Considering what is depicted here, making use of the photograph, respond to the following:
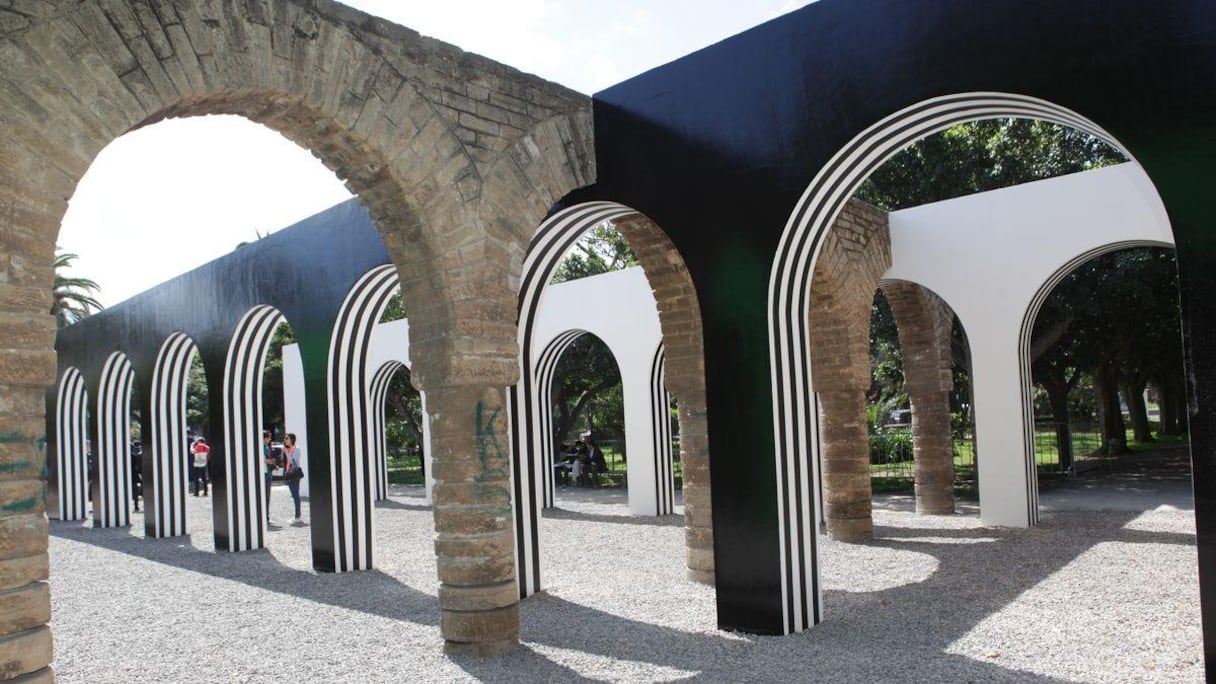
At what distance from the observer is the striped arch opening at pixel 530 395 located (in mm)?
6824

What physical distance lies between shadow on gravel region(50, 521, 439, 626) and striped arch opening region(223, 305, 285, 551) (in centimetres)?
30

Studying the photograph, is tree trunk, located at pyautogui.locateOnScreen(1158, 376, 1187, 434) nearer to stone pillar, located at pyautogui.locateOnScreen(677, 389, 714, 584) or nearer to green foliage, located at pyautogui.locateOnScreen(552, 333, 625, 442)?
green foliage, located at pyautogui.locateOnScreen(552, 333, 625, 442)

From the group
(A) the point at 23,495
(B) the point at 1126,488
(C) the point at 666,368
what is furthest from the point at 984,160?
(A) the point at 23,495

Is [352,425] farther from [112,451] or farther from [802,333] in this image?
[112,451]

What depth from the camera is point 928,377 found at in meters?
11.0

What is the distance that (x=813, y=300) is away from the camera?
877 cm

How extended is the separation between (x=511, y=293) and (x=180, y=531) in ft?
30.2

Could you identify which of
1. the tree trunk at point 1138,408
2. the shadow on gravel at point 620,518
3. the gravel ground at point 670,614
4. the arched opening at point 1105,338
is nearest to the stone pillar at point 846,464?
the gravel ground at point 670,614

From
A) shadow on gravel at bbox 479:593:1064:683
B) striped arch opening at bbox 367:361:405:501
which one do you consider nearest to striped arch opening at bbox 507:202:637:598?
shadow on gravel at bbox 479:593:1064:683

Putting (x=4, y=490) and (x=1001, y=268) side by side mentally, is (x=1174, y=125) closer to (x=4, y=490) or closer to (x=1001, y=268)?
(x=4, y=490)

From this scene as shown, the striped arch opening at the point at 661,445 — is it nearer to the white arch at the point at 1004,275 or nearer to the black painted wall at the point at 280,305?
the white arch at the point at 1004,275

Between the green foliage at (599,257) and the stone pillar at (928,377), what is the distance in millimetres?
13805

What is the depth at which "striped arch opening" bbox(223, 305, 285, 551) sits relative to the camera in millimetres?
10453

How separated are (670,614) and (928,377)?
6.07 m
